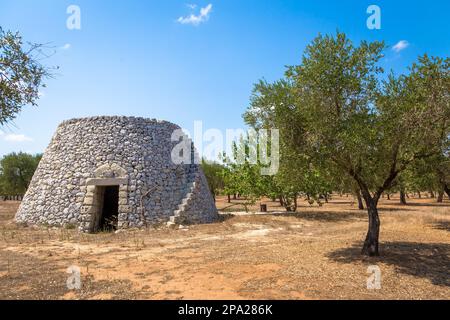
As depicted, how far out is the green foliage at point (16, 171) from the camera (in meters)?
45.7

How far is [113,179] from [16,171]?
128 feet

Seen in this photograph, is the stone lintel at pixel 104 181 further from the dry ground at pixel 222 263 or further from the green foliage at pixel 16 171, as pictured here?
the green foliage at pixel 16 171

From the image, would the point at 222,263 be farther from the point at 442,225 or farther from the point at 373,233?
the point at 442,225

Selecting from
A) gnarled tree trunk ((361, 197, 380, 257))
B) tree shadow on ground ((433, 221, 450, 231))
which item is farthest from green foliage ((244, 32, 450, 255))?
tree shadow on ground ((433, 221, 450, 231))

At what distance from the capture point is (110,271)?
897 cm

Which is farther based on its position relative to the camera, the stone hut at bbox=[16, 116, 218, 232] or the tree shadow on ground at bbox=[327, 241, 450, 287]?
the stone hut at bbox=[16, 116, 218, 232]

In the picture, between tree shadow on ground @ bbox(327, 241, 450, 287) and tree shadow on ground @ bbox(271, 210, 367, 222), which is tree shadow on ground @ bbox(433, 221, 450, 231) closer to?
tree shadow on ground @ bbox(271, 210, 367, 222)

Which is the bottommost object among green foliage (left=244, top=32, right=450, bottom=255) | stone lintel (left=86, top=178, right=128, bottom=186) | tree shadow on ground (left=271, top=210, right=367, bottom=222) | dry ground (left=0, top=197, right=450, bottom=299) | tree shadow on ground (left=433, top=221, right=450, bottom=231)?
dry ground (left=0, top=197, right=450, bottom=299)

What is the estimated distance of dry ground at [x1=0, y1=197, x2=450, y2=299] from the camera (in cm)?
720

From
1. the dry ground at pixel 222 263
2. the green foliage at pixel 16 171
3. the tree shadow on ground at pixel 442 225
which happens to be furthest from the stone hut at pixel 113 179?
the green foliage at pixel 16 171

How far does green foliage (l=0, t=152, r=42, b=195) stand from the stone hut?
33042 millimetres

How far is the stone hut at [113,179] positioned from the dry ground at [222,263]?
1.16m
